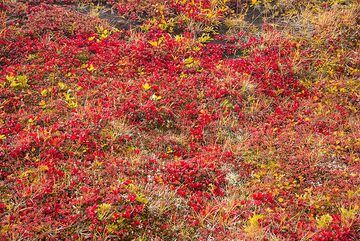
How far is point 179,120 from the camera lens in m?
8.01

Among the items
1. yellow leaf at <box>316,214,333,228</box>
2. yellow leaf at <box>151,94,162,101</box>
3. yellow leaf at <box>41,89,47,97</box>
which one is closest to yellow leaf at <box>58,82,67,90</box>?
yellow leaf at <box>41,89,47,97</box>

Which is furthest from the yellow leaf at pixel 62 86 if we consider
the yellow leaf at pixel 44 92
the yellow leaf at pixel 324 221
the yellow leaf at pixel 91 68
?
the yellow leaf at pixel 324 221

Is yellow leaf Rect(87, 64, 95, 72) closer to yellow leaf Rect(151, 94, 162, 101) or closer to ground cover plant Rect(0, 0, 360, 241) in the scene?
ground cover plant Rect(0, 0, 360, 241)

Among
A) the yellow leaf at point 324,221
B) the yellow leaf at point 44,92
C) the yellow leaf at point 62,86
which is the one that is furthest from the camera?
the yellow leaf at point 62,86

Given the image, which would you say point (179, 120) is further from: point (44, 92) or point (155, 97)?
point (44, 92)

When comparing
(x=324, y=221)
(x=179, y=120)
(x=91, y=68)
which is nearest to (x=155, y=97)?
(x=179, y=120)

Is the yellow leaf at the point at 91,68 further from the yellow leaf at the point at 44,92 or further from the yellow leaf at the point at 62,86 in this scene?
the yellow leaf at the point at 44,92

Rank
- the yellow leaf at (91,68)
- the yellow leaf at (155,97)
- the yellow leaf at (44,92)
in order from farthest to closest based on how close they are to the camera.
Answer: the yellow leaf at (91,68) < the yellow leaf at (155,97) < the yellow leaf at (44,92)

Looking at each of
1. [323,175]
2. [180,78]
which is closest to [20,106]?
[180,78]

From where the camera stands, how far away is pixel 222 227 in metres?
5.95

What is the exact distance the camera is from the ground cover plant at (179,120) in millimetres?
5875

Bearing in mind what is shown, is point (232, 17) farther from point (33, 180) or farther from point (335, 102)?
point (33, 180)

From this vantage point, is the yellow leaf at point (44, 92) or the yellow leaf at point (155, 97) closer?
the yellow leaf at point (44, 92)

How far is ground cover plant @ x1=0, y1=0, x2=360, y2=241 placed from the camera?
588 centimetres
